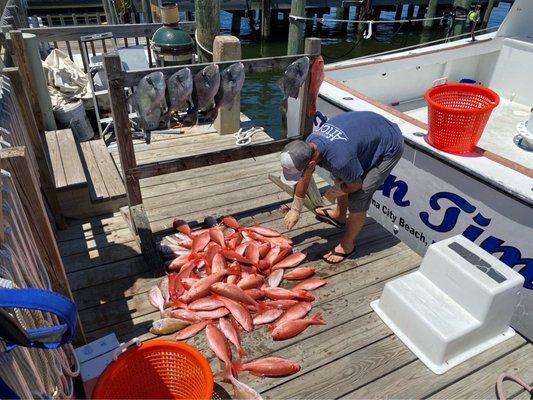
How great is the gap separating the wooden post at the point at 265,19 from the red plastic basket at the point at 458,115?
1754cm

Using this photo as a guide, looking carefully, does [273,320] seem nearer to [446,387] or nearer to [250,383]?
[250,383]

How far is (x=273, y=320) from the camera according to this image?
11.1 feet

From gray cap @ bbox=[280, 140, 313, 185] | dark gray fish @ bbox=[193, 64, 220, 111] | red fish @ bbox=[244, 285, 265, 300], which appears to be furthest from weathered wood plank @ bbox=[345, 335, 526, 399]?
dark gray fish @ bbox=[193, 64, 220, 111]

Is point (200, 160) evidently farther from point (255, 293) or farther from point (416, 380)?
point (416, 380)

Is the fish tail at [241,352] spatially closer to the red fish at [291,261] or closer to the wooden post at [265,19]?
the red fish at [291,261]

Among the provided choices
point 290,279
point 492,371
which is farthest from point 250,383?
point 492,371

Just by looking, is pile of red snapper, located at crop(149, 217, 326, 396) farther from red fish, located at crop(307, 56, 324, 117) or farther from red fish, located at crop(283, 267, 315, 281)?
red fish, located at crop(307, 56, 324, 117)

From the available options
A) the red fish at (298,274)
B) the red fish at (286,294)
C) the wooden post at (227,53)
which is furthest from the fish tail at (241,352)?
the wooden post at (227,53)

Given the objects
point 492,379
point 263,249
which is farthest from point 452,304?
point 263,249

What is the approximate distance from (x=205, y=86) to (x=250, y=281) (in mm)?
1913

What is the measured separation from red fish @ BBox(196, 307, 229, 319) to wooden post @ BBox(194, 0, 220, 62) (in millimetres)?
4884

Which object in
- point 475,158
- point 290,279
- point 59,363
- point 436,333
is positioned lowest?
point 290,279

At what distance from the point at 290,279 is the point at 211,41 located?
496 cm

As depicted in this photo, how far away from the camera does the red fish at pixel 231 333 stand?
311 centimetres
